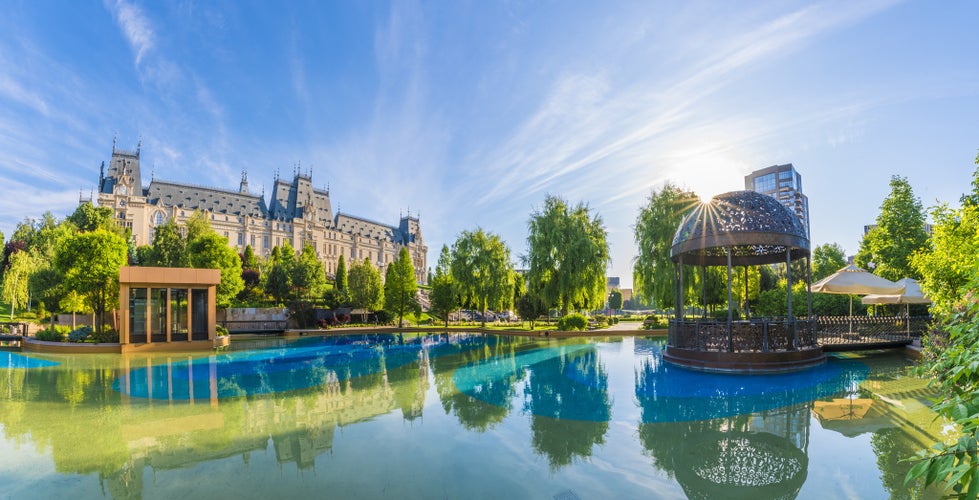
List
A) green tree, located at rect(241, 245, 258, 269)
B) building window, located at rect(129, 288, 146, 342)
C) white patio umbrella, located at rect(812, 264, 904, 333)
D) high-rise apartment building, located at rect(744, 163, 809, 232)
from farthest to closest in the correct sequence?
high-rise apartment building, located at rect(744, 163, 809, 232) < green tree, located at rect(241, 245, 258, 269) < building window, located at rect(129, 288, 146, 342) < white patio umbrella, located at rect(812, 264, 904, 333)

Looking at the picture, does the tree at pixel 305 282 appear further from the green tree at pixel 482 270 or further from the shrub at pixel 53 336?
the shrub at pixel 53 336

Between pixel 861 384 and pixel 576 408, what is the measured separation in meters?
7.38

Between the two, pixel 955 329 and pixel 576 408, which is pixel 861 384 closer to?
pixel 576 408

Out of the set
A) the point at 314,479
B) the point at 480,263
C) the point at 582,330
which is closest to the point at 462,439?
the point at 314,479

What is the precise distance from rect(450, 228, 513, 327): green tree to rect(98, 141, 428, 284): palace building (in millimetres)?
41456

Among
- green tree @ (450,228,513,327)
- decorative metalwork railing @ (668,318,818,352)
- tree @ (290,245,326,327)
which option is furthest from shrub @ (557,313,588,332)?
tree @ (290,245,326,327)

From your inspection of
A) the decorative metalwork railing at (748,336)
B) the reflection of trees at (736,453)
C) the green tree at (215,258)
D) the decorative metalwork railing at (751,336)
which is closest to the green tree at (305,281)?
the green tree at (215,258)

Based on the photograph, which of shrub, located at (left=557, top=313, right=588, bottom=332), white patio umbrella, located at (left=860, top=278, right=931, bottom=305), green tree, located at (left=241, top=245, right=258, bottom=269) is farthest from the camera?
green tree, located at (left=241, top=245, right=258, bottom=269)

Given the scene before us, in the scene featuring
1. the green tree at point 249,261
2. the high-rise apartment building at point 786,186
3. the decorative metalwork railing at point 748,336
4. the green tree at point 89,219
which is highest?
the high-rise apartment building at point 786,186

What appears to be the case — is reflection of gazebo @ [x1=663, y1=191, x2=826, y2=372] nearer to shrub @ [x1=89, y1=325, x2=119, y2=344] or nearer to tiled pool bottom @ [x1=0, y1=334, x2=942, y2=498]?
tiled pool bottom @ [x1=0, y1=334, x2=942, y2=498]

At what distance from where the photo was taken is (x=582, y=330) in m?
27.9

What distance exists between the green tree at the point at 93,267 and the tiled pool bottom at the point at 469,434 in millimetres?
13194

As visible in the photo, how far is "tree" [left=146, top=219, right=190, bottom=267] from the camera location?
4682 cm

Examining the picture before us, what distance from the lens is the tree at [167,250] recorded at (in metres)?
46.8
